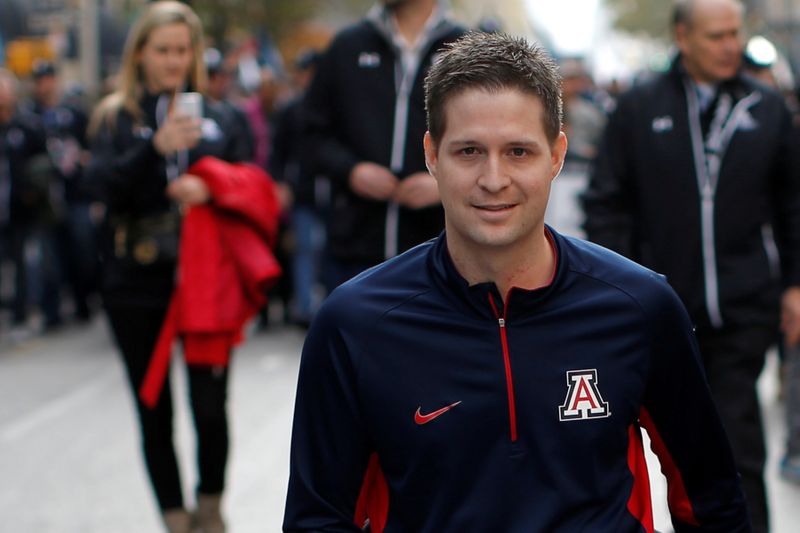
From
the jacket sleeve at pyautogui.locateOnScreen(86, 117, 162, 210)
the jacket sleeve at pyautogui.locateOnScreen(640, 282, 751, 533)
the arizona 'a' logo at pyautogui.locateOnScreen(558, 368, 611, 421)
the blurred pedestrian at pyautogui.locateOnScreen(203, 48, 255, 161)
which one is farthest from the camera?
the blurred pedestrian at pyautogui.locateOnScreen(203, 48, 255, 161)

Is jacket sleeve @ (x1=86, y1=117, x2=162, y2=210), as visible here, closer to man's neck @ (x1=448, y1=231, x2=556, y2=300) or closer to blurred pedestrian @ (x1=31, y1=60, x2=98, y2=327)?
man's neck @ (x1=448, y1=231, x2=556, y2=300)

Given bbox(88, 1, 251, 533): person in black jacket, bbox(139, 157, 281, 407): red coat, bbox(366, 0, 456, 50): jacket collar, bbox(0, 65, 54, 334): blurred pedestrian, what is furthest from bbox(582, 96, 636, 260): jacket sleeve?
bbox(0, 65, 54, 334): blurred pedestrian

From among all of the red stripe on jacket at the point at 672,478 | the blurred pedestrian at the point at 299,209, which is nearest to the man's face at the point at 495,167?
the red stripe on jacket at the point at 672,478

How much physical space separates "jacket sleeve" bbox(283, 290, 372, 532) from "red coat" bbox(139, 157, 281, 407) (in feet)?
8.56

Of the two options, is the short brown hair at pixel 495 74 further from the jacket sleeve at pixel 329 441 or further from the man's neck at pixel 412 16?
the man's neck at pixel 412 16

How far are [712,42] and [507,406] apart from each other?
2.84 metres

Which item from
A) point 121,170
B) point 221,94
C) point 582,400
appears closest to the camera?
point 582,400

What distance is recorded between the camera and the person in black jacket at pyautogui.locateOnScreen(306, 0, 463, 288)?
213 inches

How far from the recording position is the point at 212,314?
5586 mm

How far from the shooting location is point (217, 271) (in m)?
5.66

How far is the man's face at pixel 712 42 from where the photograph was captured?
17.3 feet

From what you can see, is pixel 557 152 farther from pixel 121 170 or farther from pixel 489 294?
pixel 121 170

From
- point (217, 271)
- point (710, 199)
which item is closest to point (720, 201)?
point (710, 199)

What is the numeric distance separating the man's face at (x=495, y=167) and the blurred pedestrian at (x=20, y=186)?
414 inches
